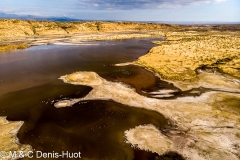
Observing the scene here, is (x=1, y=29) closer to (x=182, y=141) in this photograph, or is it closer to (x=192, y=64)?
(x=192, y=64)

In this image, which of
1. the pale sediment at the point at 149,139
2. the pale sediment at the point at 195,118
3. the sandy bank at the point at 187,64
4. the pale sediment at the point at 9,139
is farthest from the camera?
the sandy bank at the point at 187,64

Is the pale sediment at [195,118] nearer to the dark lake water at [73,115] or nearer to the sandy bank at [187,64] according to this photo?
the dark lake water at [73,115]

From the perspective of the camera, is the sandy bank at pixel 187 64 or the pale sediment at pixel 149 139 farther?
the sandy bank at pixel 187 64

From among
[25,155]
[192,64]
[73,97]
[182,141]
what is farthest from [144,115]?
[192,64]

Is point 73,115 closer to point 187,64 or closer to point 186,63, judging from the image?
point 187,64

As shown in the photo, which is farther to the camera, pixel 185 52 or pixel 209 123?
pixel 185 52

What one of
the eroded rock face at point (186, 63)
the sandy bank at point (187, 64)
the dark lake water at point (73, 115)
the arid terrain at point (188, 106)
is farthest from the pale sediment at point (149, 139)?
the eroded rock face at point (186, 63)

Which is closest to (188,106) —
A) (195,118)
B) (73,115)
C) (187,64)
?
(195,118)
